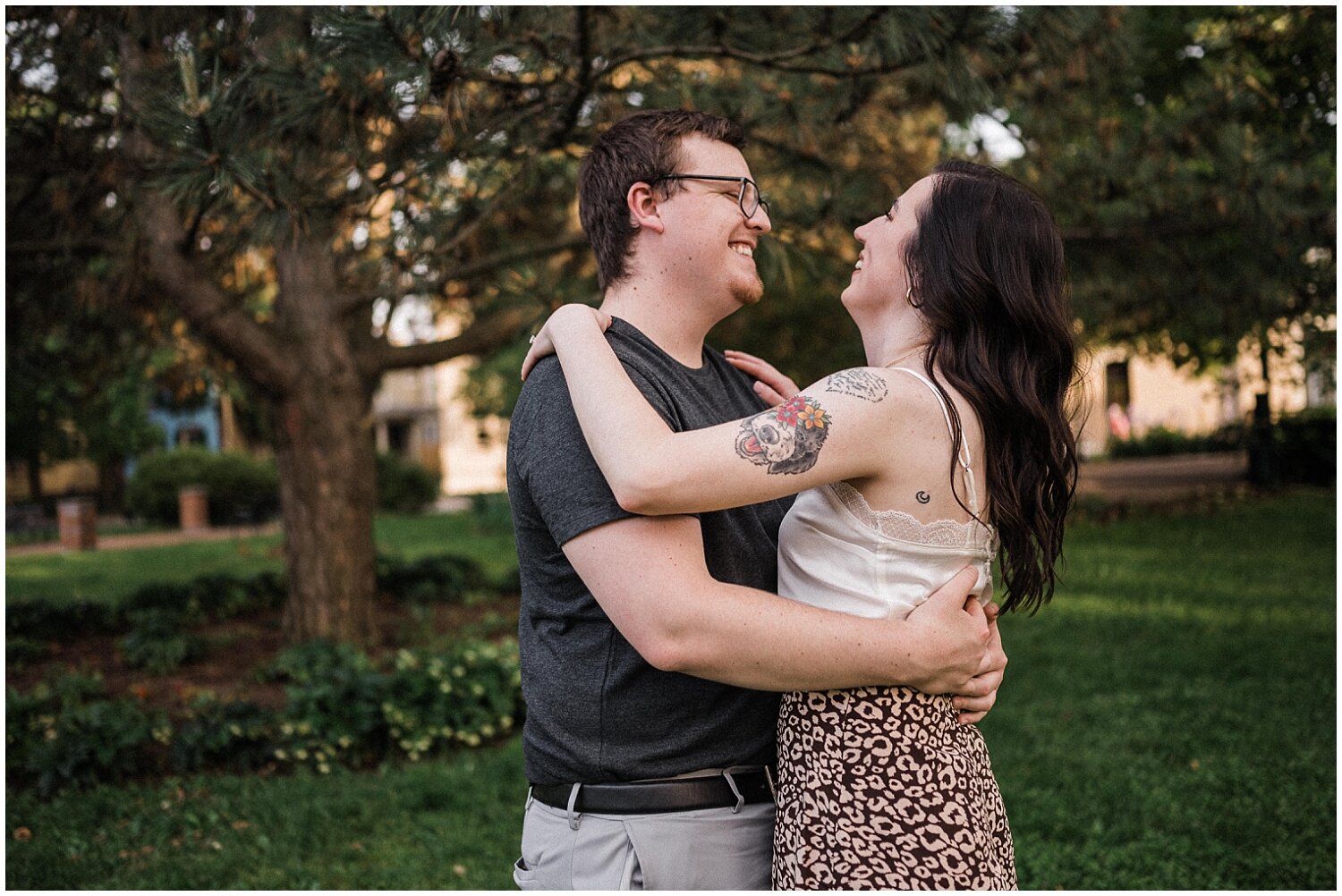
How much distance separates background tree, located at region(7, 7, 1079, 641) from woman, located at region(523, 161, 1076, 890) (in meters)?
1.94

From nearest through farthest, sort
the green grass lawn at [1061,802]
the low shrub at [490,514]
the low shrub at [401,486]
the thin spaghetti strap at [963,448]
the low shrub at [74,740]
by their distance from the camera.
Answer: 1. the thin spaghetti strap at [963,448]
2. the green grass lawn at [1061,802]
3. the low shrub at [74,740]
4. the low shrub at [490,514]
5. the low shrub at [401,486]

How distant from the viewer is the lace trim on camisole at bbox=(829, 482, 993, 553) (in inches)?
68.5

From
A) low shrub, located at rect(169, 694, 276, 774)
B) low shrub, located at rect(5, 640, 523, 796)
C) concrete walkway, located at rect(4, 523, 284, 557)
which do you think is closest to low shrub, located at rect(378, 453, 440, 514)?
concrete walkway, located at rect(4, 523, 284, 557)

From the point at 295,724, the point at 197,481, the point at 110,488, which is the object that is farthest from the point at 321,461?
the point at 110,488

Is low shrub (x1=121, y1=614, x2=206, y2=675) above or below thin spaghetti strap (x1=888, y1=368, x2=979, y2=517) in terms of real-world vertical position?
below

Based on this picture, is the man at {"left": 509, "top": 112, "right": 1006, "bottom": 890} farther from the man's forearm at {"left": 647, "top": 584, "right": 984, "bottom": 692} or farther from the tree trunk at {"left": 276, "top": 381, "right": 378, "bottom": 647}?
the tree trunk at {"left": 276, "top": 381, "right": 378, "bottom": 647}

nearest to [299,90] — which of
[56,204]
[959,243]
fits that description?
[959,243]

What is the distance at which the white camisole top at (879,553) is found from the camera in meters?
1.74

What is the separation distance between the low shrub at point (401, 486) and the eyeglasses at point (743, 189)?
21.8 meters

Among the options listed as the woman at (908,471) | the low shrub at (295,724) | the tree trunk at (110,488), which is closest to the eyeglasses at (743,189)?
the woman at (908,471)

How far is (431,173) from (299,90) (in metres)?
0.55

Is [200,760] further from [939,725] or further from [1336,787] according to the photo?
[1336,787]

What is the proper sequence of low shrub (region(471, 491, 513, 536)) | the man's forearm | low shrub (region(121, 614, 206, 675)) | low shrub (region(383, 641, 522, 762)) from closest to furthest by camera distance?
the man's forearm → low shrub (region(383, 641, 522, 762)) → low shrub (region(121, 614, 206, 675)) → low shrub (region(471, 491, 513, 536))

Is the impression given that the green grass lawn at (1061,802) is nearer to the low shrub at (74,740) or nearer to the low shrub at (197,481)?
the low shrub at (74,740)
